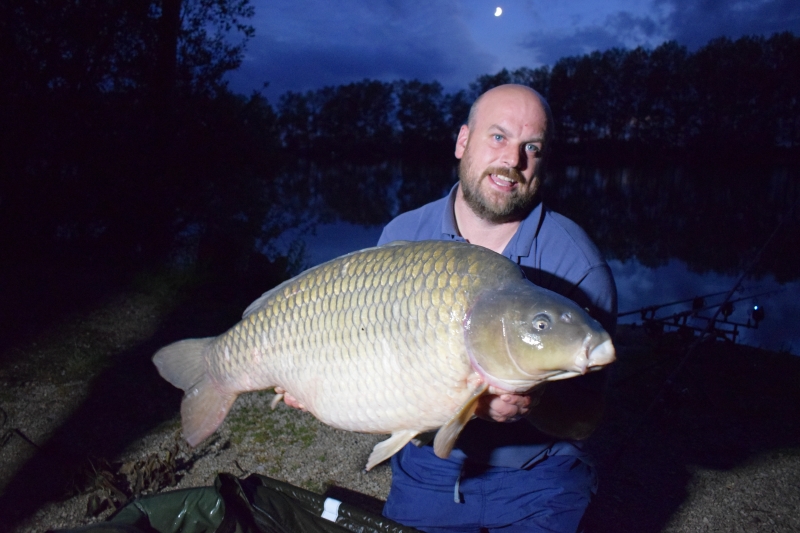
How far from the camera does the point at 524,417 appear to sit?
1307 millimetres

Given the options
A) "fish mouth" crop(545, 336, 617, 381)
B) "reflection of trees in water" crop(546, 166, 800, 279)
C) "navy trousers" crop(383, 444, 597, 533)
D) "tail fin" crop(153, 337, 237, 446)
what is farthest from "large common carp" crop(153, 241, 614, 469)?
"reflection of trees in water" crop(546, 166, 800, 279)

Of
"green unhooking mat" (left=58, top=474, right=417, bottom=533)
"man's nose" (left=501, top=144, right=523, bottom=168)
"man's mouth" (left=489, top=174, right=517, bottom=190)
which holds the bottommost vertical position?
"green unhooking mat" (left=58, top=474, right=417, bottom=533)

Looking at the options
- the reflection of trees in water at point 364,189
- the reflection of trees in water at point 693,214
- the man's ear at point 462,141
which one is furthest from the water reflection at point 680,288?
the man's ear at point 462,141

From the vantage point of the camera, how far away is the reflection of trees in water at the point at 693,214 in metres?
9.96

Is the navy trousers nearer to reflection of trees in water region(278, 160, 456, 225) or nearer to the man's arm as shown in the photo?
the man's arm

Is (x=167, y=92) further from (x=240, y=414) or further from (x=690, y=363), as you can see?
(x=690, y=363)

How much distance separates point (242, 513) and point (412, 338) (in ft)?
2.82

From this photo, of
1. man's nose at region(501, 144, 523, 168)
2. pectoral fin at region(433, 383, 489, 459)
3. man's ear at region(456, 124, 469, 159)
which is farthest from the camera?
man's ear at region(456, 124, 469, 159)

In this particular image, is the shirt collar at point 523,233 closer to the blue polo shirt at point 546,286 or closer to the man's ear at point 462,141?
the blue polo shirt at point 546,286

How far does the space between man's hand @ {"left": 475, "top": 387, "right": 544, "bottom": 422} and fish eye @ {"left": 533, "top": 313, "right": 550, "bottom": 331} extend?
6.3 inches

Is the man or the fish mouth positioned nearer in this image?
the fish mouth

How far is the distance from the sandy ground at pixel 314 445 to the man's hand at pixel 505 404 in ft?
3.30

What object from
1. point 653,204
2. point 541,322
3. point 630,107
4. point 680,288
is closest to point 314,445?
point 541,322

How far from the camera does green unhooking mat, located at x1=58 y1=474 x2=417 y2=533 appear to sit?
1.47 metres
